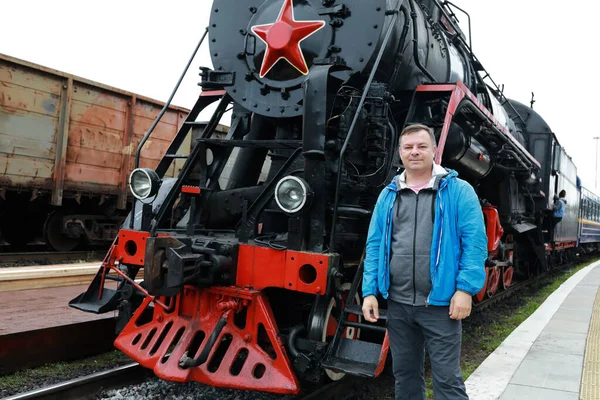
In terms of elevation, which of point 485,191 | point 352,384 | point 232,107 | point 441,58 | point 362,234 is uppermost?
point 441,58

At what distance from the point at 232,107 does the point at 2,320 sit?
2.55 meters

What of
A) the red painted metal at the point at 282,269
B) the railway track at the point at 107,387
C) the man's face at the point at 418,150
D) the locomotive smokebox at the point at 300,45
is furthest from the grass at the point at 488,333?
the locomotive smokebox at the point at 300,45

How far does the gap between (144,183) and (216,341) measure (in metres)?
1.41

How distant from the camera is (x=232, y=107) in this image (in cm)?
439

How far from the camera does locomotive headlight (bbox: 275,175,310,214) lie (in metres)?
3.09

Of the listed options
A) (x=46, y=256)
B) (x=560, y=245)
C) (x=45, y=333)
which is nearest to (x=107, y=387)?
(x=45, y=333)

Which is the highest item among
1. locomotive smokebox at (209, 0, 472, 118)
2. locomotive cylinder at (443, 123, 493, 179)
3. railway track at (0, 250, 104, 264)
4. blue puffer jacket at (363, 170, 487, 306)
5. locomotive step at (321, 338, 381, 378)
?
locomotive smokebox at (209, 0, 472, 118)

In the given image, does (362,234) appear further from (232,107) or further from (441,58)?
(441,58)

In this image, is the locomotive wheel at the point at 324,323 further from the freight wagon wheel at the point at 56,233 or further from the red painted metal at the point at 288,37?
the freight wagon wheel at the point at 56,233

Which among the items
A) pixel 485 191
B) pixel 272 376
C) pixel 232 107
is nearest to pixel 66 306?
pixel 232 107

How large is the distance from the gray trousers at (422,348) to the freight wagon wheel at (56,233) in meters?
7.80

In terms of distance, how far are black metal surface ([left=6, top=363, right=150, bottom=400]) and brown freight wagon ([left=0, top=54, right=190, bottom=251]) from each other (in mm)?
4945

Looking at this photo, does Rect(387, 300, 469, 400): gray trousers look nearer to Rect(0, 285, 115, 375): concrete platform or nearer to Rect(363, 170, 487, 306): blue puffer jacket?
Rect(363, 170, 487, 306): blue puffer jacket

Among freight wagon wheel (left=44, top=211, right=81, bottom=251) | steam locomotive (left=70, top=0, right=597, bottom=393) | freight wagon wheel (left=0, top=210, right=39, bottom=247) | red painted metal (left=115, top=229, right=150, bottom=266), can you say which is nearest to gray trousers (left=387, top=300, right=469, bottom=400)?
Answer: steam locomotive (left=70, top=0, right=597, bottom=393)
